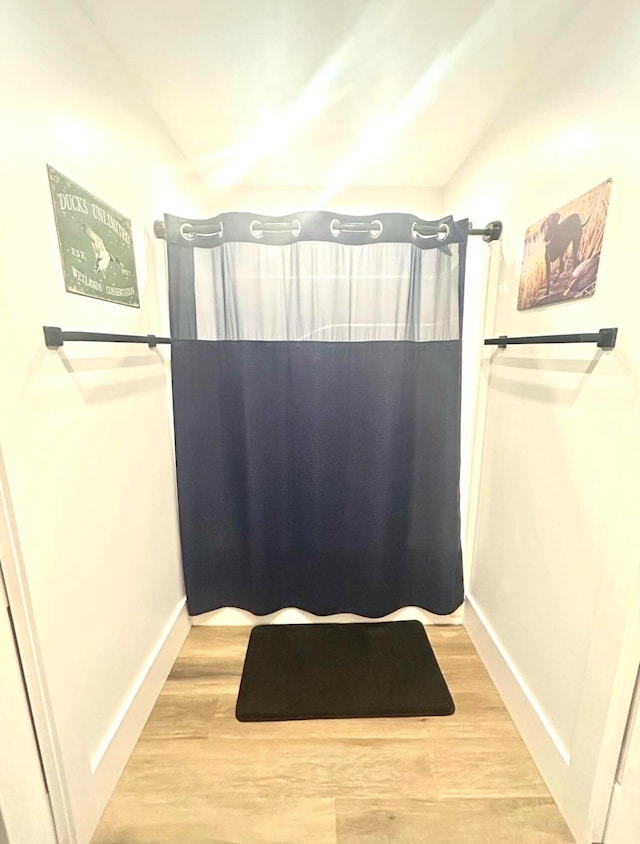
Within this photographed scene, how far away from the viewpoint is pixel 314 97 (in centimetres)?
136

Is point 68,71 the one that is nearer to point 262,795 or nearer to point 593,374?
point 593,374

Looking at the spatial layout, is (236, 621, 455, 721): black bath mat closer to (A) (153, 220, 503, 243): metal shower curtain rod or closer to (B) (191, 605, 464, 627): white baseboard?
(B) (191, 605, 464, 627): white baseboard

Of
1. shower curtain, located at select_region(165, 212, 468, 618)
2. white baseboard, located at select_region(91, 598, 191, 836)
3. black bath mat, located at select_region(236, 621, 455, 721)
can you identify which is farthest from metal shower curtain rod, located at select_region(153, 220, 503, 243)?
black bath mat, located at select_region(236, 621, 455, 721)

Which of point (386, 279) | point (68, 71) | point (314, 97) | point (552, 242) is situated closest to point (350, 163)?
point (314, 97)

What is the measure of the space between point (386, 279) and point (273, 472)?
953 mm

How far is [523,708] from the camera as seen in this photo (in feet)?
4.54

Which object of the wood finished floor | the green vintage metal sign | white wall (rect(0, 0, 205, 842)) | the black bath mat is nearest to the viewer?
white wall (rect(0, 0, 205, 842))

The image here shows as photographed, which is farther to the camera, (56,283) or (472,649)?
(472,649)

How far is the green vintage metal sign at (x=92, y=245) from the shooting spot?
1.03m

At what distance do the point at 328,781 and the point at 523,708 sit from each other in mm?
724

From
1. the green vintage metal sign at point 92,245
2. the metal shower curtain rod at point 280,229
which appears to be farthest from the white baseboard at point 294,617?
the metal shower curtain rod at point 280,229

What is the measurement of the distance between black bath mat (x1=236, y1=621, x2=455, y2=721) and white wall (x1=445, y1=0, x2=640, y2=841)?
374 millimetres

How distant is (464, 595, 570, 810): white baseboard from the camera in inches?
47.2

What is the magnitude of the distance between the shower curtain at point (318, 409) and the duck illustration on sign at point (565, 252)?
283 mm
